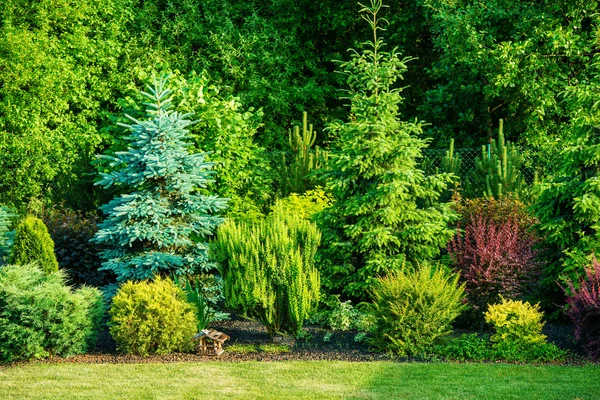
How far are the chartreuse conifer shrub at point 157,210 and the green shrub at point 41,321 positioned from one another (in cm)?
120

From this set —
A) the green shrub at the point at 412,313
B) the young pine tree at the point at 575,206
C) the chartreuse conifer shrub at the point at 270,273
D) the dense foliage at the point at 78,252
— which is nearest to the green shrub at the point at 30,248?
the dense foliage at the point at 78,252

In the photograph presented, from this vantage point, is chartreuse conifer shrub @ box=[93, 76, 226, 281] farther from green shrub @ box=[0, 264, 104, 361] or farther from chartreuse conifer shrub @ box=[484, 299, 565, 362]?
chartreuse conifer shrub @ box=[484, 299, 565, 362]

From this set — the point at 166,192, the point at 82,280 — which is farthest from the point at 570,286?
the point at 82,280

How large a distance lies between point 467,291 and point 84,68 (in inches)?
451

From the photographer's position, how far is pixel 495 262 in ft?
32.1

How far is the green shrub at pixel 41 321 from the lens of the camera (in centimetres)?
888

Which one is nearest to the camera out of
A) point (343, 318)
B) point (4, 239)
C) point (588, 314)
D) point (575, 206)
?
point (588, 314)

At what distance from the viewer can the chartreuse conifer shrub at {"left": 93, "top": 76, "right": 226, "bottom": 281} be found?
1025 centimetres

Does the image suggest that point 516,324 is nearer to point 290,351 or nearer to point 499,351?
point 499,351

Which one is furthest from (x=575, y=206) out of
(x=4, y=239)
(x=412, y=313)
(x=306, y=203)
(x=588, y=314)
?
(x=4, y=239)

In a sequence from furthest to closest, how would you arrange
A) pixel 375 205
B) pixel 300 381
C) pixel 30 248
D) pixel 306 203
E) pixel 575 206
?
pixel 306 203 < pixel 375 205 < pixel 30 248 < pixel 575 206 < pixel 300 381

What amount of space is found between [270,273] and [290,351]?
0.90 meters

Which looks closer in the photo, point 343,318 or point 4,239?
point 343,318

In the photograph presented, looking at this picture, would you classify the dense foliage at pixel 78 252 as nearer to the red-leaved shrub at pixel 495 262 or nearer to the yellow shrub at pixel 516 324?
the red-leaved shrub at pixel 495 262
